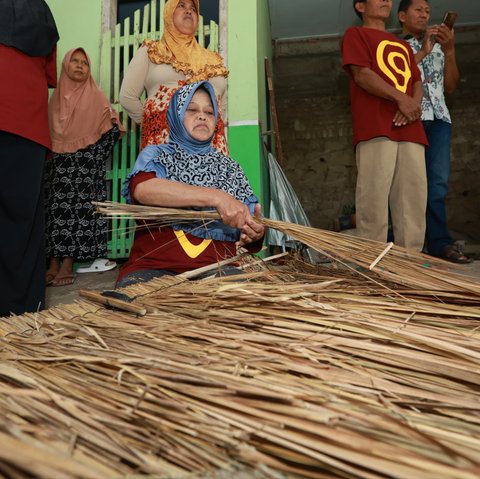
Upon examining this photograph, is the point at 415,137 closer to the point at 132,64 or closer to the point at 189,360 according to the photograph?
the point at 132,64

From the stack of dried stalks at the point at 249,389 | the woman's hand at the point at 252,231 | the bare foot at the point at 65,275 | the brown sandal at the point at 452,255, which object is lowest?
the bare foot at the point at 65,275

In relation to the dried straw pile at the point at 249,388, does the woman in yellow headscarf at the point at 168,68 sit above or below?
above

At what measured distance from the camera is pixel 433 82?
301 cm

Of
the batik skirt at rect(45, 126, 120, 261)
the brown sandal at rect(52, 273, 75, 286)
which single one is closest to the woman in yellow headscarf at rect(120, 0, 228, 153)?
the batik skirt at rect(45, 126, 120, 261)

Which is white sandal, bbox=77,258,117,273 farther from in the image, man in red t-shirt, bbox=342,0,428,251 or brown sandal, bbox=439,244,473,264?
brown sandal, bbox=439,244,473,264

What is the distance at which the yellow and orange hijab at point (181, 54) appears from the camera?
2.71 m

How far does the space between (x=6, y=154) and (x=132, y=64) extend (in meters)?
1.05

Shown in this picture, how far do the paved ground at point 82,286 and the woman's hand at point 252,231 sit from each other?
1154mm

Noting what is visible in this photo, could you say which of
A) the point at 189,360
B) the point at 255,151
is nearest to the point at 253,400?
the point at 189,360

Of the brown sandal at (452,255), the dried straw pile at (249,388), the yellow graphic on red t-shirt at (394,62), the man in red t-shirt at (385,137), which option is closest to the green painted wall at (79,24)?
the man in red t-shirt at (385,137)

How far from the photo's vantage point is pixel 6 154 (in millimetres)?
2014

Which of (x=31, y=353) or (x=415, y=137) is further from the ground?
(x=415, y=137)

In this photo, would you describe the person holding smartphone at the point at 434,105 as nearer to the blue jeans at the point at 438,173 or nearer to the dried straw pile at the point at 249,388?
the blue jeans at the point at 438,173

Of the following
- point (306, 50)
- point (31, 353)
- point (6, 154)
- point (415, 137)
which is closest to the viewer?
point (31, 353)
